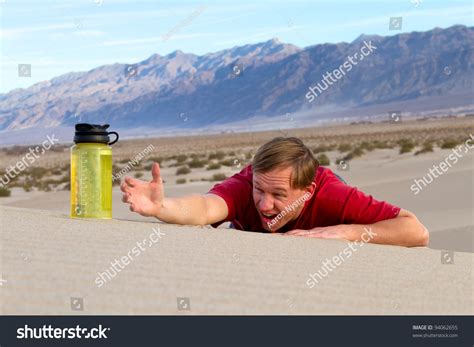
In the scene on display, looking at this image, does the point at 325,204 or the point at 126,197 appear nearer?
the point at 126,197

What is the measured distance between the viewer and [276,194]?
4.41m

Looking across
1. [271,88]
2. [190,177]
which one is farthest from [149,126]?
[190,177]

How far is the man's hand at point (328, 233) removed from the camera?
4.54m

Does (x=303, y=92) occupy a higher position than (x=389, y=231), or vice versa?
(x=303, y=92)

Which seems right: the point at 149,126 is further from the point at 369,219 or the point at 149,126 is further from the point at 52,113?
the point at 369,219

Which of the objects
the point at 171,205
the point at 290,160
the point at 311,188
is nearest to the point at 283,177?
A: the point at 290,160

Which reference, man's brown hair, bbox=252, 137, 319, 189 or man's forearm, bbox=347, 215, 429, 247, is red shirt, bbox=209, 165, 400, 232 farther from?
man's brown hair, bbox=252, 137, 319, 189

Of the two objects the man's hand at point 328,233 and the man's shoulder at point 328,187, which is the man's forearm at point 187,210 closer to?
the man's hand at point 328,233

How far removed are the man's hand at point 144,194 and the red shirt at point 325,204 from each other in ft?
1.90

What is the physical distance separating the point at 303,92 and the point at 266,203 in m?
157

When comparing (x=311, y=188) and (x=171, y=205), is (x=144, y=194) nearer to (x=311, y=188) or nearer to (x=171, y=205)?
(x=171, y=205)
